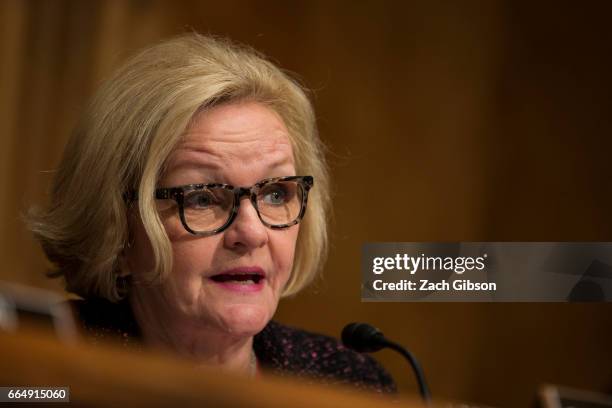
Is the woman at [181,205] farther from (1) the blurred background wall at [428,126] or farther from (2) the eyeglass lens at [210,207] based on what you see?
(1) the blurred background wall at [428,126]

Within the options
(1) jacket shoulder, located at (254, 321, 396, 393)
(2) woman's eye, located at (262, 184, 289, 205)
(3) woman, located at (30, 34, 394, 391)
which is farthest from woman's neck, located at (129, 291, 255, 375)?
(2) woman's eye, located at (262, 184, 289, 205)

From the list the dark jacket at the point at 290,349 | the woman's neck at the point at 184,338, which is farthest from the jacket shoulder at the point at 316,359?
the woman's neck at the point at 184,338

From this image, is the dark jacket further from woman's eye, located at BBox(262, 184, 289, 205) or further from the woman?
woman's eye, located at BBox(262, 184, 289, 205)

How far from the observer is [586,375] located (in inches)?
69.7

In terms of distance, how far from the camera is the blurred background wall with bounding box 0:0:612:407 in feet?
5.68

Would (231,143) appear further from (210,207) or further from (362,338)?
(362,338)

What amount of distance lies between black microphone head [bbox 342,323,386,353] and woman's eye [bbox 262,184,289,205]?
25 cm

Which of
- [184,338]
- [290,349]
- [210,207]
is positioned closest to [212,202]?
[210,207]

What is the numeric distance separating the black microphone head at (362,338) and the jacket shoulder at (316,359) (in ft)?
0.86

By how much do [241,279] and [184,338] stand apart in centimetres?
15

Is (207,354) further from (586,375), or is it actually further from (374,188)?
(586,375)

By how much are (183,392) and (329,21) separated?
1463 mm

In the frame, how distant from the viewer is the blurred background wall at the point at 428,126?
5.68 ft

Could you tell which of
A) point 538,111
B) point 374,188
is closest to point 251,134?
point 374,188
